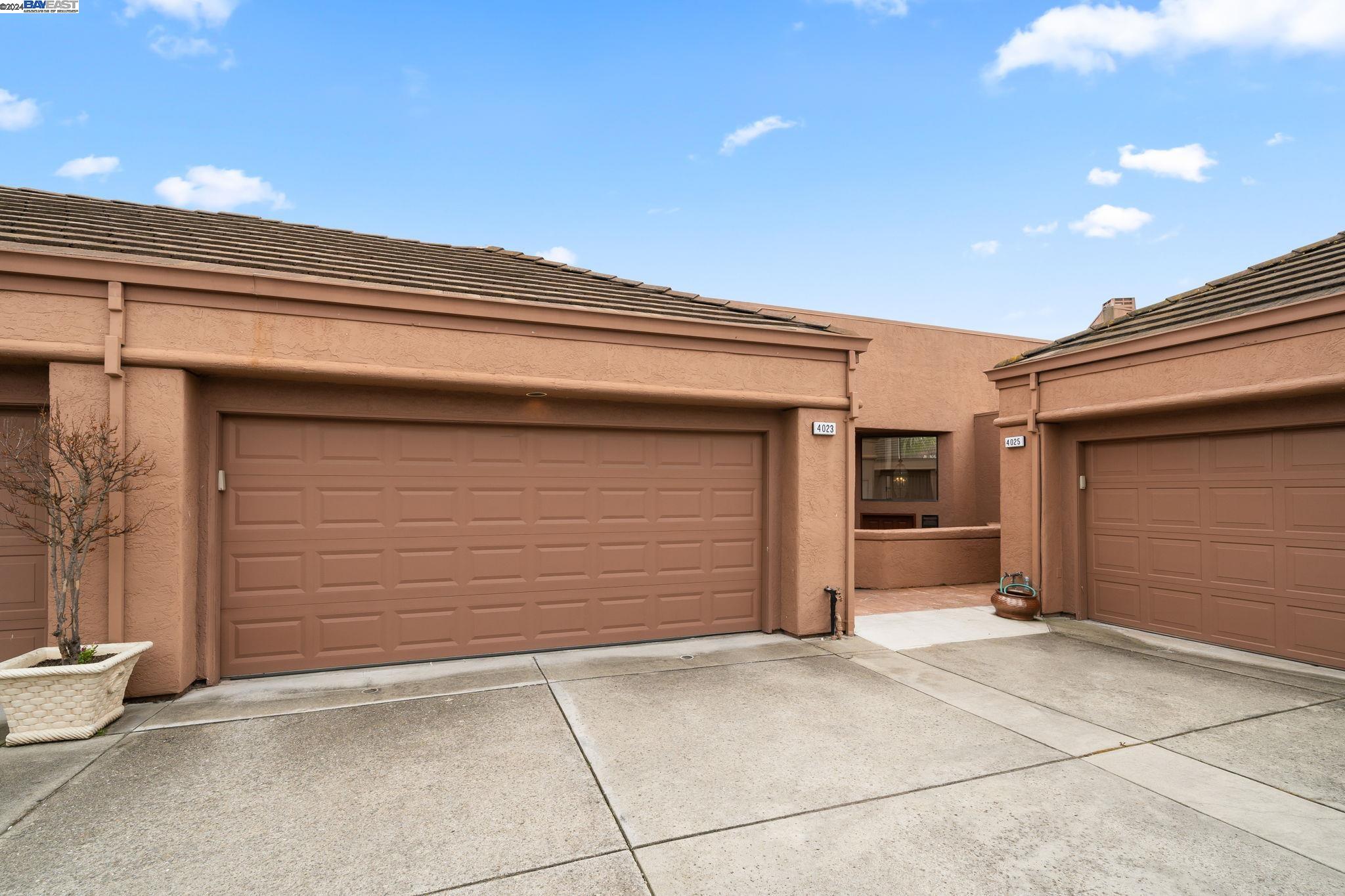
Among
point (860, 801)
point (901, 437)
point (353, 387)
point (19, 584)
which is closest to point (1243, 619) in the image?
point (860, 801)

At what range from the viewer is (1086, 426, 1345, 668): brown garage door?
5.98 meters

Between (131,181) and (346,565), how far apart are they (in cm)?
681

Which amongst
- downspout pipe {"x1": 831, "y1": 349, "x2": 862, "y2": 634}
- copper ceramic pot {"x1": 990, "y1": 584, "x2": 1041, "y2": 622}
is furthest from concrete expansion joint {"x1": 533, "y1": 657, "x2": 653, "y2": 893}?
copper ceramic pot {"x1": 990, "y1": 584, "x2": 1041, "y2": 622}

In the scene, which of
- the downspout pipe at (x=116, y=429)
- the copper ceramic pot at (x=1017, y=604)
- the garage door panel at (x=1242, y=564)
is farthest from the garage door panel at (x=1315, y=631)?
the downspout pipe at (x=116, y=429)

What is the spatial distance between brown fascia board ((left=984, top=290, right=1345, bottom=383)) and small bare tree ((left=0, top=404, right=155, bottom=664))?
10.5 meters

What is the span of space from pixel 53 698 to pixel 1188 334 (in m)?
11.2

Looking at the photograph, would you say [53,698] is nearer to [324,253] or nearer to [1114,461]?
[324,253]

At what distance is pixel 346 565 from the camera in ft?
19.0

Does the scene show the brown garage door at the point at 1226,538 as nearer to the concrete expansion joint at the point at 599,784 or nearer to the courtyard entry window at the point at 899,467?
the courtyard entry window at the point at 899,467

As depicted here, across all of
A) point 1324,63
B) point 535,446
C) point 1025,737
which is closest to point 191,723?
point 535,446

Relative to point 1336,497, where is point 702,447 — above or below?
above

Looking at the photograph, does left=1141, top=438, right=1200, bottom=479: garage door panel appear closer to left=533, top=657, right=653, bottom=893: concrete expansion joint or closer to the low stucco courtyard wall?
the low stucco courtyard wall

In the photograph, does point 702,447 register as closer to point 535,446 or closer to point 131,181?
point 535,446

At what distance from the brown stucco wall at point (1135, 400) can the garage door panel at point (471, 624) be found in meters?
4.57
